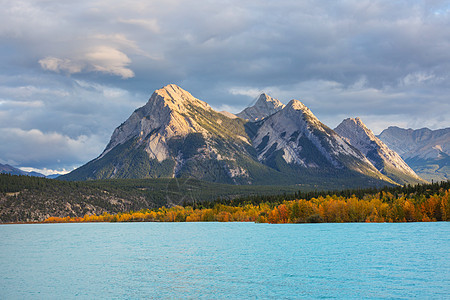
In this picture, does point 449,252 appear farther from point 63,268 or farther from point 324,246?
point 63,268

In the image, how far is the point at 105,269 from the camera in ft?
287

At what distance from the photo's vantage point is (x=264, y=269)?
264 ft

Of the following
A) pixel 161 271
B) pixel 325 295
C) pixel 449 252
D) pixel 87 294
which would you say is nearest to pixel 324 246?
pixel 449 252

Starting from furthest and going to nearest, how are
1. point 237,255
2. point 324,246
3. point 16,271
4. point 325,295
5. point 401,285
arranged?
point 324,246 → point 237,255 → point 16,271 → point 401,285 → point 325,295

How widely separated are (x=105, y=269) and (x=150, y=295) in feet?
104

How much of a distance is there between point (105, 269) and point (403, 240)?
276 ft

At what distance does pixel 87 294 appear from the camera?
205 feet

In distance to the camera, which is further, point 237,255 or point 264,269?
point 237,255

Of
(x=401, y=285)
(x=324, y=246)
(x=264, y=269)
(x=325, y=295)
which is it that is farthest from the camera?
(x=324, y=246)

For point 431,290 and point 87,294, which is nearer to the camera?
point 431,290

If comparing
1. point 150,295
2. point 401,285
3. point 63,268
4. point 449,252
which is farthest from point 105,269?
point 449,252

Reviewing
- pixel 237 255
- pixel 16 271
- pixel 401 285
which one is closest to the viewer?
pixel 401 285

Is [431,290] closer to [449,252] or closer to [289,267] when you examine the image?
[289,267]

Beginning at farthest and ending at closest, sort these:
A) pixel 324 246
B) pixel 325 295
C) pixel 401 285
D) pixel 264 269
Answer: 1. pixel 324 246
2. pixel 264 269
3. pixel 401 285
4. pixel 325 295
